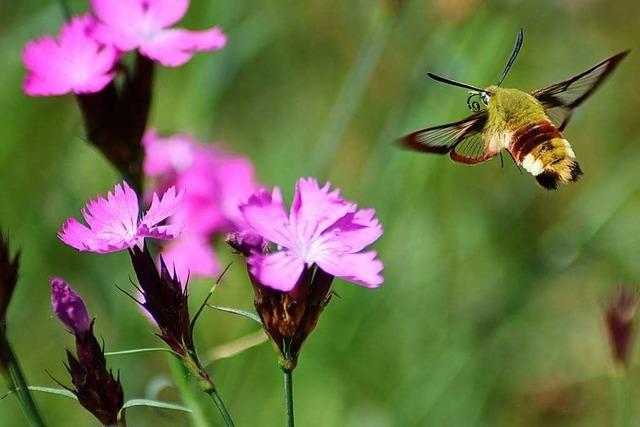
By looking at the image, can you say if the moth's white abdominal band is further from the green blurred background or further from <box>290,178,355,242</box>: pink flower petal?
the green blurred background

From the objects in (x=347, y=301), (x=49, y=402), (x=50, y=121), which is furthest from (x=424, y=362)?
(x=50, y=121)

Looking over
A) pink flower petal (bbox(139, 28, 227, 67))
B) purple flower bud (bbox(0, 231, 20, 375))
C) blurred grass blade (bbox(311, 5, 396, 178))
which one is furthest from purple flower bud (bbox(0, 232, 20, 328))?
blurred grass blade (bbox(311, 5, 396, 178))

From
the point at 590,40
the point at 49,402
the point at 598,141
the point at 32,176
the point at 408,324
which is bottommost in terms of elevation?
the point at 49,402

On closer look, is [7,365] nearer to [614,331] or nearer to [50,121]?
[614,331]

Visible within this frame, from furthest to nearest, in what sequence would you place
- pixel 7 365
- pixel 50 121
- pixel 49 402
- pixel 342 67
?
pixel 342 67, pixel 50 121, pixel 49 402, pixel 7 365

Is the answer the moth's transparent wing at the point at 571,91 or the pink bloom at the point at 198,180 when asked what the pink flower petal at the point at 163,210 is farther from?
the pink bloom at the point at 198,180

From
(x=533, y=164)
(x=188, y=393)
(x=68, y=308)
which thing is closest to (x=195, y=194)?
(x=188, y=393)

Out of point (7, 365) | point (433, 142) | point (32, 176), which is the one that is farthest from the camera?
point (32, 176)

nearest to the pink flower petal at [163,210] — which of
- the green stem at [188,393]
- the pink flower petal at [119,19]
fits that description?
the green stem at [188,393]
